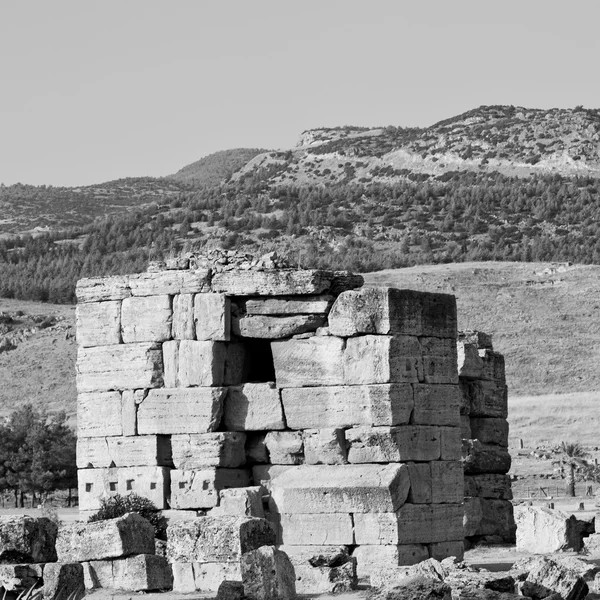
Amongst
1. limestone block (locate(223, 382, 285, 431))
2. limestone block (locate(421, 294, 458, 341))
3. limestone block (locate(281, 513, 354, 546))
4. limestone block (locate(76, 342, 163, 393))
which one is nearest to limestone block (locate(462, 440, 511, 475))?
limestone block (locate(421, 294, 458, 341))

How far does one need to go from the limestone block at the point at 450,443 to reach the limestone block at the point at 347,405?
676 mm

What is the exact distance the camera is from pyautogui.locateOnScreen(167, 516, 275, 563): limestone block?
632 inches

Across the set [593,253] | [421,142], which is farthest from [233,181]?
[593,253]

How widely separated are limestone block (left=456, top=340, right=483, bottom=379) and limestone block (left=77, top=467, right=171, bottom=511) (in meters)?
6.81

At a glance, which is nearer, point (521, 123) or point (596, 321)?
point (596, 321)

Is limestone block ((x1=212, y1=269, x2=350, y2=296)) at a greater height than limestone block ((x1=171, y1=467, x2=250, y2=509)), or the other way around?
limestone block ((x1=212, y1=269, x2=350, y2=296))

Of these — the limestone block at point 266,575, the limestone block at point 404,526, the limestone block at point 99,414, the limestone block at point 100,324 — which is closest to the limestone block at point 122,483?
the limestone block at point 99,414

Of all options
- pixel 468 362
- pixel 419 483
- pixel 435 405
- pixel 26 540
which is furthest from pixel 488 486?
→ pixel 26 540

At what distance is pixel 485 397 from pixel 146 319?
772 centimetres

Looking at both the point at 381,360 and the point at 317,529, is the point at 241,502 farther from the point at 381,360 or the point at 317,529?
the point at 381,360

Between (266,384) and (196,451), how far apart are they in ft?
3.81

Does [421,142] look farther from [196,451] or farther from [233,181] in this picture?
[196,451]

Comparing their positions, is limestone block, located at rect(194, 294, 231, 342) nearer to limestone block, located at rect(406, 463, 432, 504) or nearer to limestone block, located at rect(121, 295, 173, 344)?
limestone block, located at rect(121, 295, 173, 344)

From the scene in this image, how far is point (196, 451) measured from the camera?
19.3 metres
